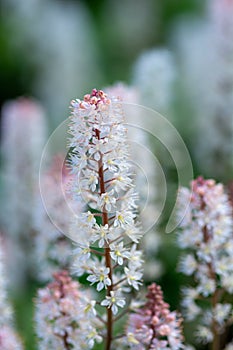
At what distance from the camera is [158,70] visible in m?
2.92

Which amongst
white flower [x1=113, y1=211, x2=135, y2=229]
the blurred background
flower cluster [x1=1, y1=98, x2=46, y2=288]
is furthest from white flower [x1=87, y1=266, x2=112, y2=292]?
flower cluster [x1=1, y1=98, x2=46, y2=288]

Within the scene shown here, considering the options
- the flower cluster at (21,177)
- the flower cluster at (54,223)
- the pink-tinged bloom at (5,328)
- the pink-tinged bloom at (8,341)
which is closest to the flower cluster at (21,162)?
the flower cluster at (21,177)

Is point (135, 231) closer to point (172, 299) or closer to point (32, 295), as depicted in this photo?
point (172, 299)

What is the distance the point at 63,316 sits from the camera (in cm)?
163

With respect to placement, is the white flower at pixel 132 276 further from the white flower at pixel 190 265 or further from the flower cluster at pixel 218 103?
the flower cluster at pixel 218 103

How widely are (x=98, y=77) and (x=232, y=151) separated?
202 centimetres

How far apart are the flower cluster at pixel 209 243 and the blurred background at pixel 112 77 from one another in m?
0.48

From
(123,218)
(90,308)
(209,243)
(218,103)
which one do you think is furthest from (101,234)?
(218,103)

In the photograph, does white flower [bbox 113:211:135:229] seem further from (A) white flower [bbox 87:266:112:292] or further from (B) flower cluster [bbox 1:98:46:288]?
(B) flower cluster [bbox 1:98:46:288]

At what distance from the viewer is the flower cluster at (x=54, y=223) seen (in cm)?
198

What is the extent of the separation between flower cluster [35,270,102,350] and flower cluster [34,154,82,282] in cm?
30

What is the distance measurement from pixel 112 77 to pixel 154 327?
353cm

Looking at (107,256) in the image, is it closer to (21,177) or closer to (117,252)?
(117,252)

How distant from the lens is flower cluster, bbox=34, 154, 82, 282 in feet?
6.51
